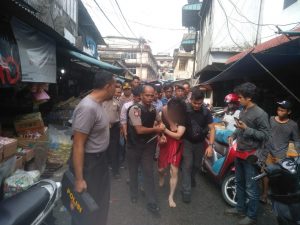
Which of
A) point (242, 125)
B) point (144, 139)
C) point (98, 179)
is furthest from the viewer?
point (144, 139)

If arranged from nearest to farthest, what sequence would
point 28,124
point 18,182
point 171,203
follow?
point 18,182
point 171,203
point 28,124

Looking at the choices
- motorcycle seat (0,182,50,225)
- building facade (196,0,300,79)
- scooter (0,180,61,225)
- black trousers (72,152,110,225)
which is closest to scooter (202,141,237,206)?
black trousers (72,152,110,225)

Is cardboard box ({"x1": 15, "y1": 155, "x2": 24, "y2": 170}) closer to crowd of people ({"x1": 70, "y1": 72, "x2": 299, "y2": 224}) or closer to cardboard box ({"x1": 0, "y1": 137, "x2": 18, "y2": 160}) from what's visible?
cardboard box ({"x1": 0, "y1": 137, "x2": 18, "y2": 160})

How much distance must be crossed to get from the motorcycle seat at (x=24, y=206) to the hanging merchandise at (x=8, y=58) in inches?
97.5

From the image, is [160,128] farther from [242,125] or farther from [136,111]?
[242,125]

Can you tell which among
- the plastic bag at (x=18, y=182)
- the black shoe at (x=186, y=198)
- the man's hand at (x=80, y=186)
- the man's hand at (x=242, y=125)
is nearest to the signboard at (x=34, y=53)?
the plastic bag at (x=18, y=182)

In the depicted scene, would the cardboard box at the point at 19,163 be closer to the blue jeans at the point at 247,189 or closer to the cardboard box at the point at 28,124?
the cardboard box at the point at 28,124

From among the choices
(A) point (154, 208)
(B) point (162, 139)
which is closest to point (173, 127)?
(B) point (162, 139)

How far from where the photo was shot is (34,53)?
5.71 m

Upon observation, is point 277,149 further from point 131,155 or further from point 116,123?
point 116,123

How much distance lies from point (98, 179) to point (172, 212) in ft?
6.00

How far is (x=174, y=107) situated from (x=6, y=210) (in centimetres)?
322

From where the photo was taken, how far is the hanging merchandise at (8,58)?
4301 millimetres

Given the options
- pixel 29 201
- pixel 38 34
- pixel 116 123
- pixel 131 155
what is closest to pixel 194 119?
pixel 131 155
